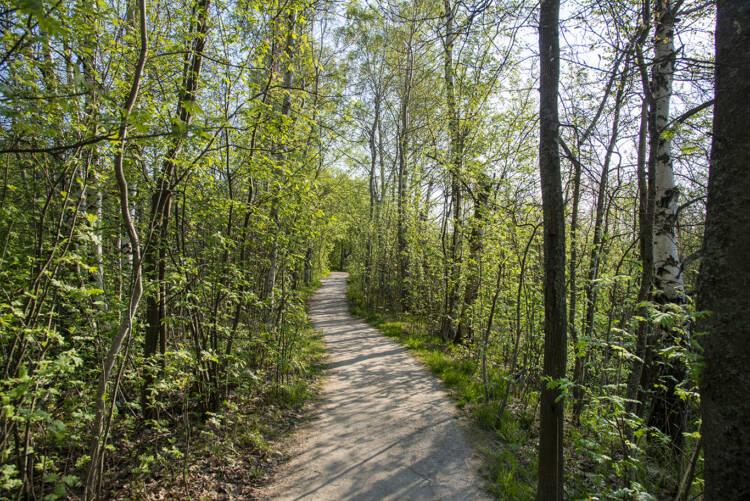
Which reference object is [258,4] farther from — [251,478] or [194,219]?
[251,478]

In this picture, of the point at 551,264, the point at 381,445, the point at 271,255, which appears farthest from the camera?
the point at 271,255

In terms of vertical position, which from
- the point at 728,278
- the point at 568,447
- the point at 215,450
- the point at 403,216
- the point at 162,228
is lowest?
the point at 568,447

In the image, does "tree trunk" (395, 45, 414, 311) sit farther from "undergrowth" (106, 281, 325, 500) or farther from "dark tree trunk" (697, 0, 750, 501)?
"dark tree trunk" (697, 0, 750, 501)

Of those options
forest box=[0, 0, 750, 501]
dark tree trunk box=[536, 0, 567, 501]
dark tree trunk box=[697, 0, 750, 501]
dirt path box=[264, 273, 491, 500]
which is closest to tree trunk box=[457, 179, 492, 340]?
forest box=[0, 0, 750, 501]

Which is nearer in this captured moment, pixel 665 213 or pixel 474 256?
pixel 665 213

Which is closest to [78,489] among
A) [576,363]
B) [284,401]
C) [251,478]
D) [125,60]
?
[251,478]

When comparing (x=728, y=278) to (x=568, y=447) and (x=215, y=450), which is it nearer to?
(x=568, y=447)

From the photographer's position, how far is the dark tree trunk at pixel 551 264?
2656mm

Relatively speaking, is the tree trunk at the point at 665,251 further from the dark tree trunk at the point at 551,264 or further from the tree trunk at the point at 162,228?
the tree trunk at the point at 162,228

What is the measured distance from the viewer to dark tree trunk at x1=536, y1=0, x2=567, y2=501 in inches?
105

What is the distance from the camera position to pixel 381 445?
4.06 metres

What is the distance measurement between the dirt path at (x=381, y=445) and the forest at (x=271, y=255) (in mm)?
357

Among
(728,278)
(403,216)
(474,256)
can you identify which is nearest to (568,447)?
(728,278)

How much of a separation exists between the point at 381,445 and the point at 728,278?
381cm
